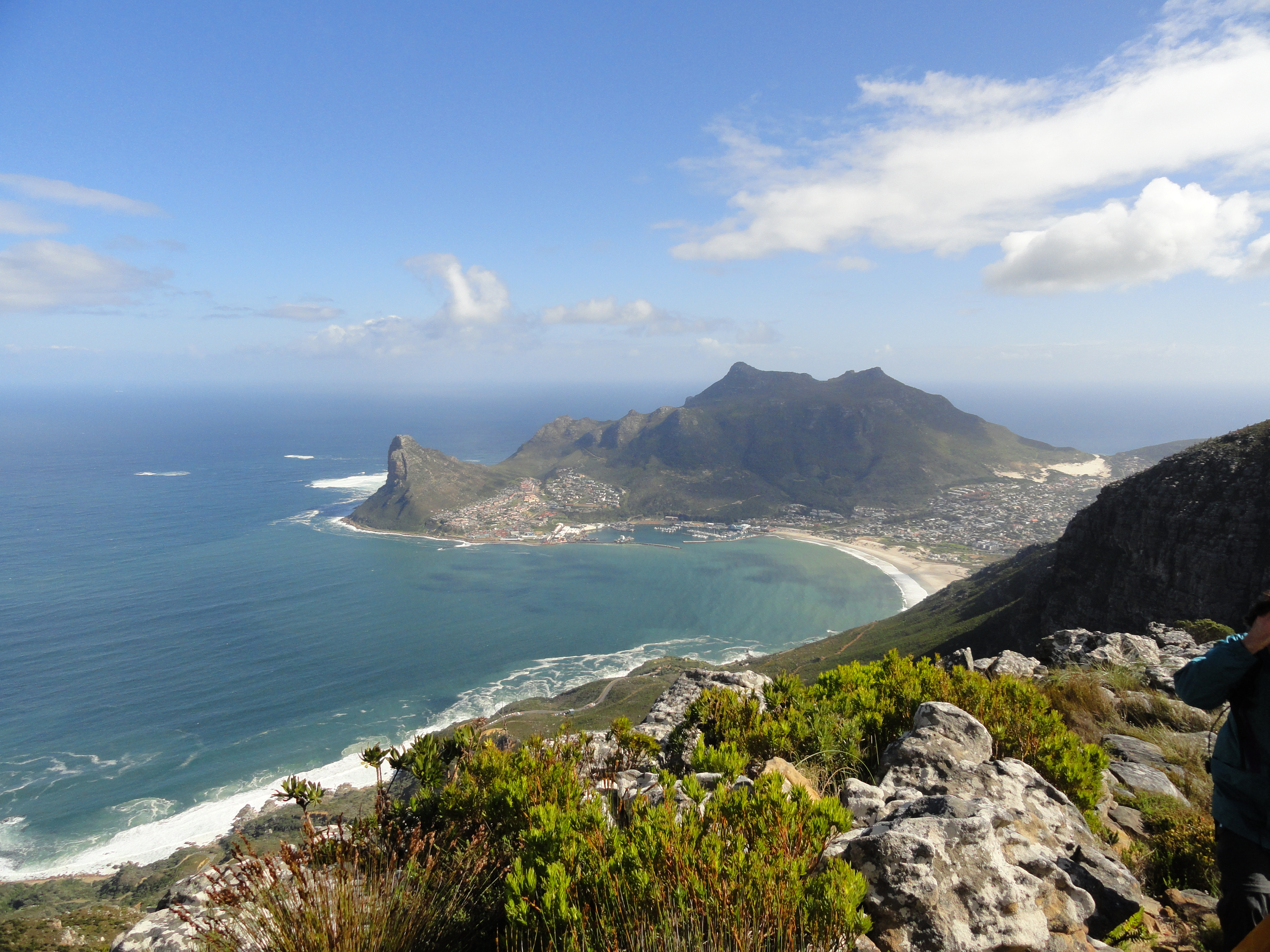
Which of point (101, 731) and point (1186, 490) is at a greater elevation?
point (1186, 490)

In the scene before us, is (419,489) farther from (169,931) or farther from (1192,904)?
(1192,904)

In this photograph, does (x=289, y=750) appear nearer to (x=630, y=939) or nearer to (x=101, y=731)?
(x=101, y=731)

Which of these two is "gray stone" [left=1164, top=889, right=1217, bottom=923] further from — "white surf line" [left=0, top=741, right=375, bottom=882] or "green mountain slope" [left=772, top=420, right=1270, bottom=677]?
"white surf line" [left=0, top=741, right=375, bottom=882]

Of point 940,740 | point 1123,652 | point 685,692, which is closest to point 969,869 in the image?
point 940,740

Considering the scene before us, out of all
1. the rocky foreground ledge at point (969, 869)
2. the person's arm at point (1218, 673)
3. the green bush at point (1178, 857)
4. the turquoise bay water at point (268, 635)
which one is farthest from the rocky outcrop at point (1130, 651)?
the turquoise bay water at point (268, 635)

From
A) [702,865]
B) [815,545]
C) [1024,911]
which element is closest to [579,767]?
[702,865]

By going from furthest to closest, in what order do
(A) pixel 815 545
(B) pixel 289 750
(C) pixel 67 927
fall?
(A) pixel 815 545, (B) pixel 289 750, (C) pixel 67 927

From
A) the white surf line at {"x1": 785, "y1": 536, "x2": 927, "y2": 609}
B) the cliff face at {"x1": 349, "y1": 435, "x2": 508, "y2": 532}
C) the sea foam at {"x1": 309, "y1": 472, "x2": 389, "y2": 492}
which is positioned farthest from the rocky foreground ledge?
the sea foam at {"x1": 309, "y1": 472, "x2": 389, "y2": 492}
